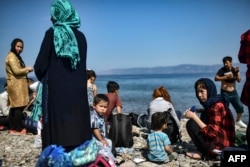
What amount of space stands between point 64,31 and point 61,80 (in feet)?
1.60

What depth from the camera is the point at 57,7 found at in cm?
316

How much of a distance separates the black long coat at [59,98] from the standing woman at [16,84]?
3374mm

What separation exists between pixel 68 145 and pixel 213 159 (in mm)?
2415

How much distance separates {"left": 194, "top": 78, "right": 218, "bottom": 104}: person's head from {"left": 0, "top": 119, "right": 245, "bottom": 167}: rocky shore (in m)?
0.93

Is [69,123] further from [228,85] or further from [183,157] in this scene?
[228,85]

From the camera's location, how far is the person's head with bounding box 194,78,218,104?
4.51 m

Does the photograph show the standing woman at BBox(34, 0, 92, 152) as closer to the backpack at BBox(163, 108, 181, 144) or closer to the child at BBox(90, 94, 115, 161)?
the child at BBox(90, 94, 115, 161)

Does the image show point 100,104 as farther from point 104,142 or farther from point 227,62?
point 227,62

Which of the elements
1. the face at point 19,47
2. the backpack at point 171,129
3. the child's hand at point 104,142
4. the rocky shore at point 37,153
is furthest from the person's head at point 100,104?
the face at point 19,47

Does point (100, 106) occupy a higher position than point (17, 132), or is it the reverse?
point (100, 106)

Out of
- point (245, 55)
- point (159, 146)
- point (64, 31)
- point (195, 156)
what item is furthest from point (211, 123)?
point (64, 31)

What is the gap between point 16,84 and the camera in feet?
21.1

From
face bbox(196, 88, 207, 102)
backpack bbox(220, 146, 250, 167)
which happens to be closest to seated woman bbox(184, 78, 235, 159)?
face bbox(196, 88, 207, 102)

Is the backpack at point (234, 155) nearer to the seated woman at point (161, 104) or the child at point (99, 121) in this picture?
the child at point (99, 121)
